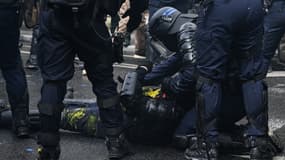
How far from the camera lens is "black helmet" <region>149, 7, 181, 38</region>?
5.20m

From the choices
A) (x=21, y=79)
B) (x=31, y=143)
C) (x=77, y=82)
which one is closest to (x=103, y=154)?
(x=31, y=143)


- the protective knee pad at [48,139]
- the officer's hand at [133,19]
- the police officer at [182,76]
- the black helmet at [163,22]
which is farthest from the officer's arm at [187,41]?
the protective knee pad at [48,139]

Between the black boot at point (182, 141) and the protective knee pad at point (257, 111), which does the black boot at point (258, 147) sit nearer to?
the protective knee pad at point (257, 111)

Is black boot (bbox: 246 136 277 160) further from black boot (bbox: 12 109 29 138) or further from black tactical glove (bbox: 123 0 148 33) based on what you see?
black boot (bbox: 12 109 29 138)

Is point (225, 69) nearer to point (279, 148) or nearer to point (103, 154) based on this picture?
point (279, 148)

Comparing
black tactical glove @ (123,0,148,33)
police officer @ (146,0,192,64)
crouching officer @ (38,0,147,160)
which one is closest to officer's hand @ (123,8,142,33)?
black tactical glove @ (123,0,148,33)

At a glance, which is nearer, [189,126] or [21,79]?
[189,126]

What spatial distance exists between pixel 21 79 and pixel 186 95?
1.39m

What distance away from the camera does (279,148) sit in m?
4.86

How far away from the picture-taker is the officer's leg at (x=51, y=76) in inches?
174

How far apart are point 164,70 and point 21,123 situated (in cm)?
124

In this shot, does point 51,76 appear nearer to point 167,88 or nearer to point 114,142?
point 114,142

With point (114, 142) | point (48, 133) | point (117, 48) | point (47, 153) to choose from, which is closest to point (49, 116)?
point (48, 133)

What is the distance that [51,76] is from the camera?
443cm
